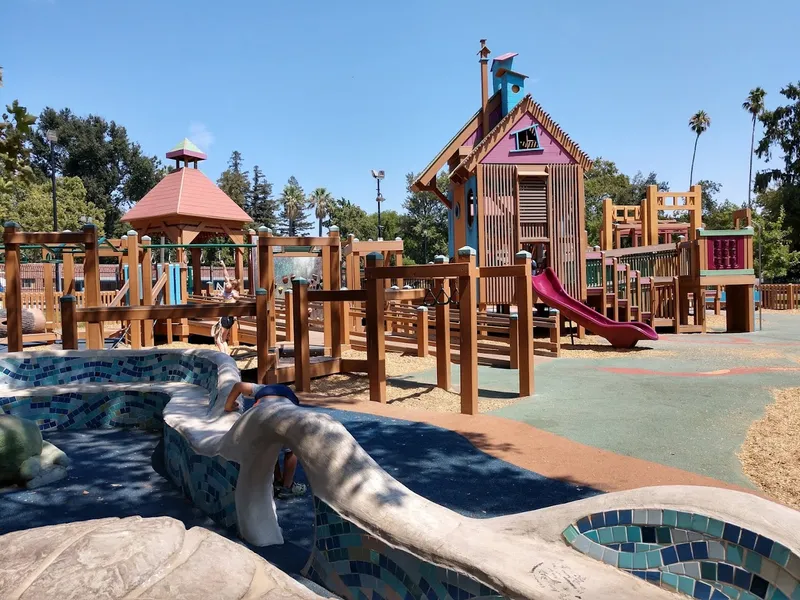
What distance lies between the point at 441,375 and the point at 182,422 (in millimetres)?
4906

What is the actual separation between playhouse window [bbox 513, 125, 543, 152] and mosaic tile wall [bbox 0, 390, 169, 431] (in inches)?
506

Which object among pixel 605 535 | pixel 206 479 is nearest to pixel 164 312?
pixel 206 479

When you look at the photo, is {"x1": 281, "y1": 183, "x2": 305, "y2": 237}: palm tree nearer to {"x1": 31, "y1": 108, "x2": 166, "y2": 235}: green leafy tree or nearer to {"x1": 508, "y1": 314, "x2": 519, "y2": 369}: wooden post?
{"x1": 31, "y1": 108, "x2": 166, "y2": 235}: green leafy tree

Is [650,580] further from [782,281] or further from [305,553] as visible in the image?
[782,281]

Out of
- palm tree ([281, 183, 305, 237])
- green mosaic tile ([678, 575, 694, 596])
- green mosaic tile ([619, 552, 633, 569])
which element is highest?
palm tree ([281, 183, 305, 237])

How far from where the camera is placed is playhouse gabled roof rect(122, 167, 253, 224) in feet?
64.1

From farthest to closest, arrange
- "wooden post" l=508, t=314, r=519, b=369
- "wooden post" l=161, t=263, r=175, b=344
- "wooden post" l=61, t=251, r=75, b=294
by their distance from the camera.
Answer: "wooden post" l=161, t=263, r=175, b=344
"wooden post" l=61, t=251, r=75, b=294
"wooden post" l=508, t=314, r=519, b=369

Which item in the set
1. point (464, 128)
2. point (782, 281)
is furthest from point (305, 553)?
point (782, 281)

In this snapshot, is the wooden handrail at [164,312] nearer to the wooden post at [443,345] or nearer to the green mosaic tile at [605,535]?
the wooden post at [443,345]

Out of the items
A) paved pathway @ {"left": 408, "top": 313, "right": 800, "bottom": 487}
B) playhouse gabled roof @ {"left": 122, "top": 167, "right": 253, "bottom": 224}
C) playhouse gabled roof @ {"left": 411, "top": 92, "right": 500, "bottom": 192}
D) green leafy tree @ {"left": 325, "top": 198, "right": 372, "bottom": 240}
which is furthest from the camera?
green leafy tree @ {"left": 325, "top": 198, "right": 372, "bottom": 240}

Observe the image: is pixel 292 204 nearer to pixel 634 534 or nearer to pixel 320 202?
pixel 320 202

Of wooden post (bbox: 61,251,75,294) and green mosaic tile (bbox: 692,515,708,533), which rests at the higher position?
wooden post (bbox: 61,251,75,294)

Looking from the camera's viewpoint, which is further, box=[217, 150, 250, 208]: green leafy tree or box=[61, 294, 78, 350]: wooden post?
box=[217, 150, 250, 208]: green leafy tree

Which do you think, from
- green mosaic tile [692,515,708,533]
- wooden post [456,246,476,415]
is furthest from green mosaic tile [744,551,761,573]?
wooden post [456,246,476,415]
